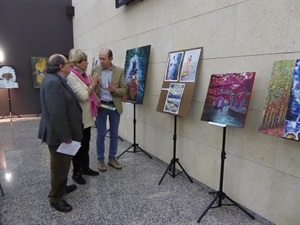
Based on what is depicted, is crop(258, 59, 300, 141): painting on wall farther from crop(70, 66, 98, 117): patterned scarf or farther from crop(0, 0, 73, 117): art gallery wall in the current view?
crop(0, 0, 73, 117): art gallery wall

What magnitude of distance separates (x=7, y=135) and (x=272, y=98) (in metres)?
4.86

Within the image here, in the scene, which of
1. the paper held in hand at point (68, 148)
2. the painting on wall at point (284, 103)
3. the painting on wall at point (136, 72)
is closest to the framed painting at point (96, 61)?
the painting on wall at point (136, 72)

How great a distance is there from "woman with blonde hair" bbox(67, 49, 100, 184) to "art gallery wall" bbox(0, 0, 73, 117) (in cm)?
484

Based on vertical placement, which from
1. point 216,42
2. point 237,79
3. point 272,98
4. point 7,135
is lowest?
point 7,135

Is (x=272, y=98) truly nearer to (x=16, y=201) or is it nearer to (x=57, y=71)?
(x=57, y=71)

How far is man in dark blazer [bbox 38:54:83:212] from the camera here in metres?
1.95

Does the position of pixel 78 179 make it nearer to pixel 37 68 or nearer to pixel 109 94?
pixel 109 94

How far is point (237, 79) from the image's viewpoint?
6.60ft

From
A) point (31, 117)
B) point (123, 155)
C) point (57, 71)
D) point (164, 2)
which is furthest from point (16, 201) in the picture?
point (31, 117)

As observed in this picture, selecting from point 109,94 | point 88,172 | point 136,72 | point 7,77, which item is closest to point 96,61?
point 136,72

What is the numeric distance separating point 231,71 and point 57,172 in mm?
1763

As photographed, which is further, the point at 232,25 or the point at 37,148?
the point at 37,148

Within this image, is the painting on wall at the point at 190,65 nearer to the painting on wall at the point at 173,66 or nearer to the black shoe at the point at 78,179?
the painting on wall at the point at 173,66

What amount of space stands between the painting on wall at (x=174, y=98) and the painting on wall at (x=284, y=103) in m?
1.03
